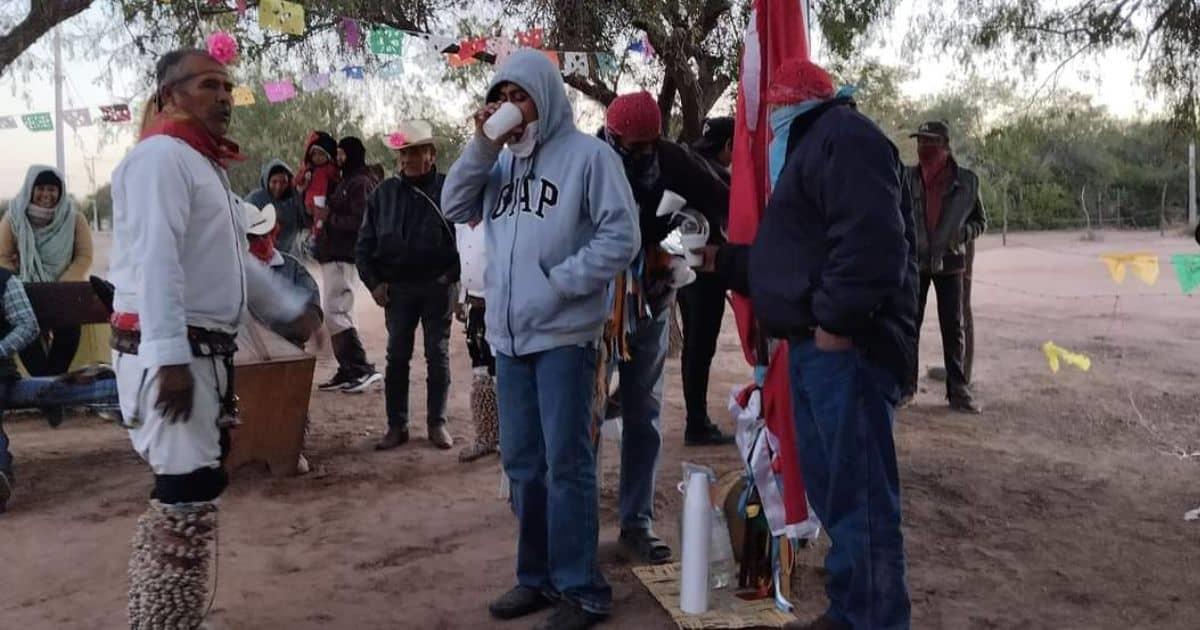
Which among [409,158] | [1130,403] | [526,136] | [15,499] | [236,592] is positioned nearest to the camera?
[526,136]

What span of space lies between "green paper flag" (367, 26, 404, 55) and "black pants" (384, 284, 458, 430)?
9.53 feet

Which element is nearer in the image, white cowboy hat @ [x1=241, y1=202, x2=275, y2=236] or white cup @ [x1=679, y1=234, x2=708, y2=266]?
white cup @ [x1=679, y1=234, x2=708, y2=266]

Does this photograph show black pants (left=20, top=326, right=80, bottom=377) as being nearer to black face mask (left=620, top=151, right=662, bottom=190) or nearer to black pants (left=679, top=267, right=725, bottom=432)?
black pants (left=679, top=267, right=725, bottom=432)

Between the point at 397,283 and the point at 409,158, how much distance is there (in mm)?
718

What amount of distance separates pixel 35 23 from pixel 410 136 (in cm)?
326

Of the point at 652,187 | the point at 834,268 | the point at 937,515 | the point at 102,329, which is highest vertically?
the point at 652,187

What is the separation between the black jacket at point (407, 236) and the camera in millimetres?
5734

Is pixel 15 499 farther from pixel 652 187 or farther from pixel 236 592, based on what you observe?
pixel 652 187

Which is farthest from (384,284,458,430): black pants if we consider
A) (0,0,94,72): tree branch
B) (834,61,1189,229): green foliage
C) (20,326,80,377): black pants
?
(834,61,1189,229): green foliage

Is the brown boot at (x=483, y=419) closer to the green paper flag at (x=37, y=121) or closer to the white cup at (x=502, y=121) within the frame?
the white cup at (x=502, y=121)

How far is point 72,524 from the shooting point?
15.4 ft

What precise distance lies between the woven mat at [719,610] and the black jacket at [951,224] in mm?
3737

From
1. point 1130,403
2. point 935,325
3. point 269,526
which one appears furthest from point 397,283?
point 935,325

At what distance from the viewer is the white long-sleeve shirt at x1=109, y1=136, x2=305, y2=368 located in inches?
107
